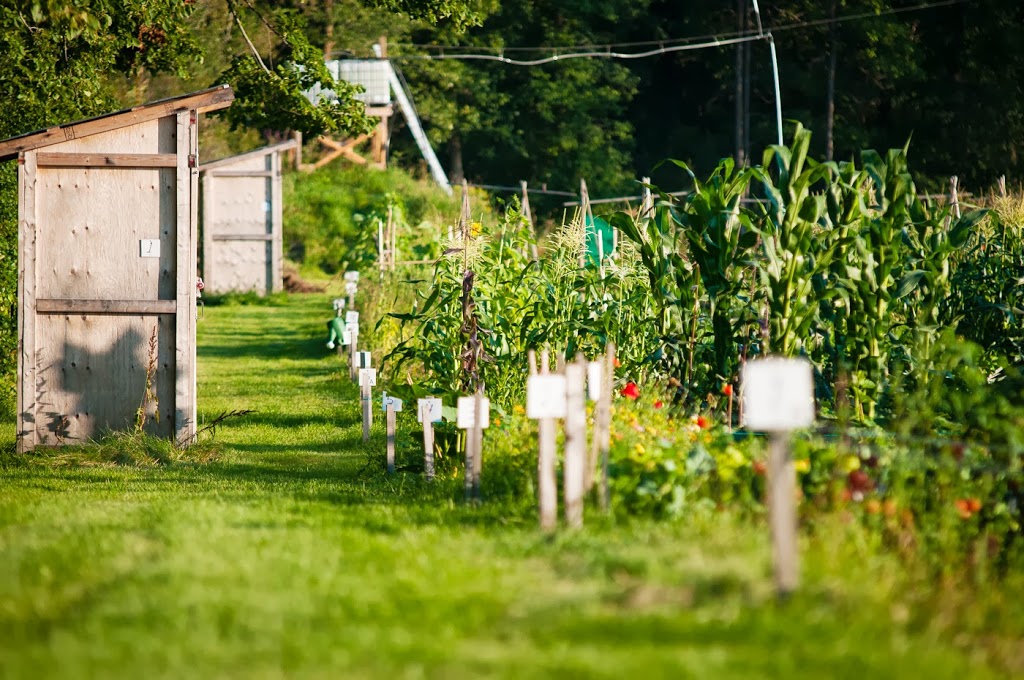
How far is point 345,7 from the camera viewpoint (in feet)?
114

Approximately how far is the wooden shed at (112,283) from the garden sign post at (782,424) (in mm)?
6298

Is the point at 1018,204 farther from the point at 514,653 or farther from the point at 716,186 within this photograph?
the point at 514,653

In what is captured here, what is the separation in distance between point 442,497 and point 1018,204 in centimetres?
838

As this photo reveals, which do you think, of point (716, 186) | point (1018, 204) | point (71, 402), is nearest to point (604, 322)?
point (716, 186)

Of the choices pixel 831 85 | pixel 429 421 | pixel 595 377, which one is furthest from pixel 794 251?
pixel 831 85

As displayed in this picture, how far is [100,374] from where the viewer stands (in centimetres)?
998

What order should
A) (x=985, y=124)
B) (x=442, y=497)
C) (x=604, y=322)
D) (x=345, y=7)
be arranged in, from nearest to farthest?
(x=442, y=497) → (x=604, y=322) → (x=345, y=7) → (x=985, y=124)

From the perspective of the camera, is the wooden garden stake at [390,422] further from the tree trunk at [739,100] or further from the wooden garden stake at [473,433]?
the tree trunk at [739,100]

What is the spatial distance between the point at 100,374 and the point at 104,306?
55cm

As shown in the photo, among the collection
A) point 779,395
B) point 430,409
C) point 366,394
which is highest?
point 779,395

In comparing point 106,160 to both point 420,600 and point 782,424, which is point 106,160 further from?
point 782,424

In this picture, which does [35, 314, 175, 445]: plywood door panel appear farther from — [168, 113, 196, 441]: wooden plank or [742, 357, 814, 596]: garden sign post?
[742, 357, 814, 596]: garden sign post

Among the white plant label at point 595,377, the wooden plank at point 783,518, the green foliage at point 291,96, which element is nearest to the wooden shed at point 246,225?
the green foliage at point 291,96

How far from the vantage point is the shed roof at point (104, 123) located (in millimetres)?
9648
